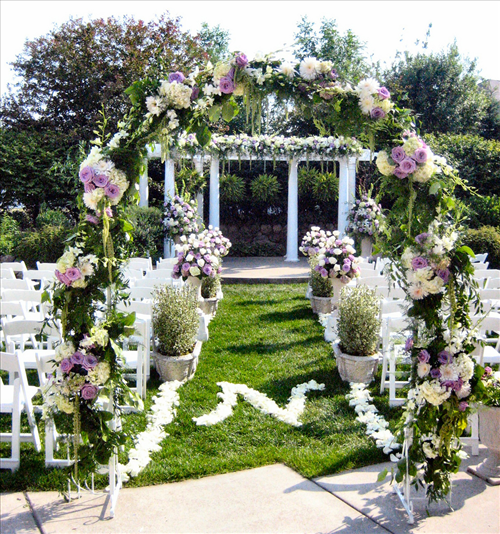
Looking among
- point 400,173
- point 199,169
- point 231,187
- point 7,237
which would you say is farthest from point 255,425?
point 231,187

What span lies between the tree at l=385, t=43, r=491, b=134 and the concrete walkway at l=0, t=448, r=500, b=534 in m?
21.5

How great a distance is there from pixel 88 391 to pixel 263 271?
10.8 meters

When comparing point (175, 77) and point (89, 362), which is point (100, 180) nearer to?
point (175, 77)

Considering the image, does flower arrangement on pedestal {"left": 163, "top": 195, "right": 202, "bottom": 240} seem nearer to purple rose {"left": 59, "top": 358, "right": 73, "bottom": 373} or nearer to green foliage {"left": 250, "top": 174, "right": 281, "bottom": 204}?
green foliage {"left": 250, "top": 174, "right": 281, "bottom": 204}

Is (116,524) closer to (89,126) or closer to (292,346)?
(292,346)

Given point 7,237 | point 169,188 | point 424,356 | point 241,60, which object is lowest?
point 424,356

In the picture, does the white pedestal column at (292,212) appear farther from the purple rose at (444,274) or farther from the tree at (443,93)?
the purple rose at (444,274)

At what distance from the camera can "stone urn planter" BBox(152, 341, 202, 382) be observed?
5.99 m

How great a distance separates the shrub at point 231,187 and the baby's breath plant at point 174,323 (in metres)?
12.0

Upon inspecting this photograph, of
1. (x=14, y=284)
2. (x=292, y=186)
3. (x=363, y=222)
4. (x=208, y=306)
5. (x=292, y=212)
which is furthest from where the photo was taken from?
(x=292, y=212)

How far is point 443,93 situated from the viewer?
23516 millimetres

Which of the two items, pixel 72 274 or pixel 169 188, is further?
pixel 169 188

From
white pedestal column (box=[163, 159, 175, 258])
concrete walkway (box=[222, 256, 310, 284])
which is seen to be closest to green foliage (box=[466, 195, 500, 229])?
concrete walkway (box=[222, 256, 310, 284])

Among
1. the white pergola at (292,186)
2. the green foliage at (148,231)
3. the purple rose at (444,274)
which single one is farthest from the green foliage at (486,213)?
the purple rose at (444,274)
